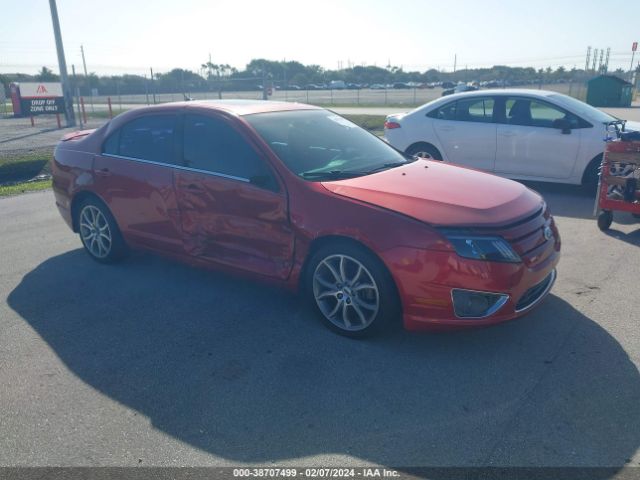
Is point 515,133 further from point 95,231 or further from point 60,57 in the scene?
point 60,57

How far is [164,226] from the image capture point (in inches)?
199

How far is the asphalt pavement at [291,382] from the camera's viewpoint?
290 centimetres

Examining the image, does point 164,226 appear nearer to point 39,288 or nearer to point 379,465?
point 39,288

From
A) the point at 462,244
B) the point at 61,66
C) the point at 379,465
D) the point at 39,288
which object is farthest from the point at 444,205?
the point at 61,66

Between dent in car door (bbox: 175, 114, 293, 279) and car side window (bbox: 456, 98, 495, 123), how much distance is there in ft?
17.9

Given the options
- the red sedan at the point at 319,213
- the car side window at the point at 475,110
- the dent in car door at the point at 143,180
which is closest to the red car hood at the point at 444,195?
the red sedan at the point at 319,213

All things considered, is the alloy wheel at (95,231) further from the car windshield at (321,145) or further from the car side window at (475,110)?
the car side window at (475,110)

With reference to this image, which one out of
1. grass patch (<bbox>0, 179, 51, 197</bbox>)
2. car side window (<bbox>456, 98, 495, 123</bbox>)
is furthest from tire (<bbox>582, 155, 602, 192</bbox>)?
grass patch (<bbox>0, 179, 51, 197</bbox>)

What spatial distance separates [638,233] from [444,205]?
3.86 m

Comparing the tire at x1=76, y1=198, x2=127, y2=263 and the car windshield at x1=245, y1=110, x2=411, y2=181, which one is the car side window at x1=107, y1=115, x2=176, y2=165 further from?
the car windshield at x1=245, y1=110, x2=411, y2=181

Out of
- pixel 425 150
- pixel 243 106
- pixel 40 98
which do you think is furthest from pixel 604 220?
pixel 40 98

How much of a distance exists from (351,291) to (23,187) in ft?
28.8

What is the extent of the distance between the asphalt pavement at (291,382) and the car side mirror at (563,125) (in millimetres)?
3478

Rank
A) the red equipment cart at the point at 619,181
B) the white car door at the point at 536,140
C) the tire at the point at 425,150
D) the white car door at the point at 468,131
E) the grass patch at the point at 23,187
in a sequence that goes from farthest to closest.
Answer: the grass patch at the point at 23,187 → the tire at the point at 425,150 → the white car door at the point at 468,131 → the white car door at the point at 536,140 → the red equipment cart at the point at 619,181
